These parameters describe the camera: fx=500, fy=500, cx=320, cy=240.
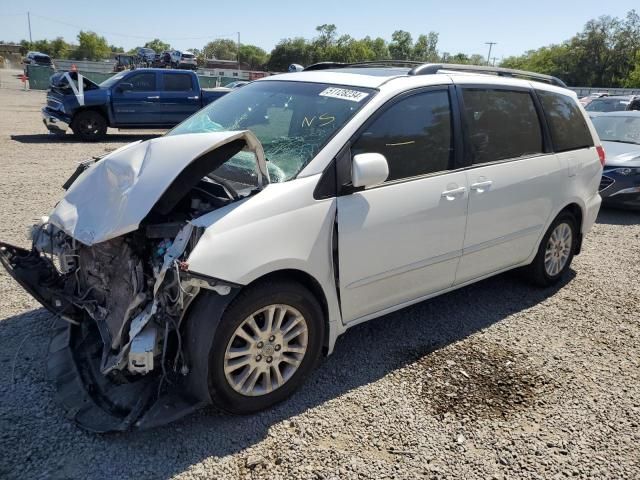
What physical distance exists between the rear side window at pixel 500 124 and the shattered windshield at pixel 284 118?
3.10 feet

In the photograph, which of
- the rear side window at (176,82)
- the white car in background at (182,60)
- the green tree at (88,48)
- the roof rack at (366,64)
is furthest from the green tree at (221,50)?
the roof rack at (366,64)

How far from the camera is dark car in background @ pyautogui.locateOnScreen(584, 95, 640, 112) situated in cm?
1420

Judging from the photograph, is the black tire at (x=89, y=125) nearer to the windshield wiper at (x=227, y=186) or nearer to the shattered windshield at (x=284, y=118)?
the shattered windshield at (x=284, y=118)

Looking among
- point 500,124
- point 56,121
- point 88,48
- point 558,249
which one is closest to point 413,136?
point 500,124

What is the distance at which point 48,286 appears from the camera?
10.0ft

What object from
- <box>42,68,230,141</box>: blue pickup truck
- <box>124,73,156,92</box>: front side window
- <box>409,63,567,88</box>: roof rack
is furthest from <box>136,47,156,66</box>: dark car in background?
<box>409,63,567,88</box>: roof rack

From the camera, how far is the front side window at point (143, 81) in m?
13.8

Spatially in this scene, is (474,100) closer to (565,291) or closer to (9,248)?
(565,291)

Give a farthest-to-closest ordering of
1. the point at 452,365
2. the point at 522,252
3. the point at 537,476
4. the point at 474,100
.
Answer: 1. the point at 522,252
2. the point at 474,100
3. the point at 452,365
4. the point at 537,476

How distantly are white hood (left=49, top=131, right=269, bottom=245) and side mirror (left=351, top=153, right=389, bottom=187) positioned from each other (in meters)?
0.51

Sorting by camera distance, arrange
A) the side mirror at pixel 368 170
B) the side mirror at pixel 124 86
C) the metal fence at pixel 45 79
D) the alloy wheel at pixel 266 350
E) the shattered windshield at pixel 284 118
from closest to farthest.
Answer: the alloy wheel at pixel 266 350
the side mirror at pixel 368 170
the shattered windshield at pixel 284 118
the side mirror at pixel 124 86
the metal fence at pixel 45 79

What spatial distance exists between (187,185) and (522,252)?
2.98 metres

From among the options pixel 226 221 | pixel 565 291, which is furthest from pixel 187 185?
pixel 565 291

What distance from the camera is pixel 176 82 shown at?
14.4m
